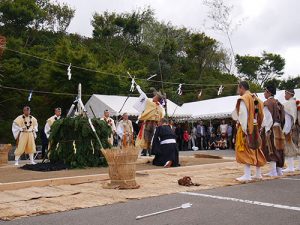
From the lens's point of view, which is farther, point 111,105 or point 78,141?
point 111,105

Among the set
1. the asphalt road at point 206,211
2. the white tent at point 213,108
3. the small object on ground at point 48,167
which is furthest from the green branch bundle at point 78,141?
the white tent at point 213,108

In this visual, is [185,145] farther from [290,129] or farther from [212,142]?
[290,129]

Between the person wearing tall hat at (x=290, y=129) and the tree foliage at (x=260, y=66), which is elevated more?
the tree foliage at (x=260, y=66)

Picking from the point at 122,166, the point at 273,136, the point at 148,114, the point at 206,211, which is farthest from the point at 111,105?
the point at 206,211

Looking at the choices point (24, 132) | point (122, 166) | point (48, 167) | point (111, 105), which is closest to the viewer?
point (122, 166)

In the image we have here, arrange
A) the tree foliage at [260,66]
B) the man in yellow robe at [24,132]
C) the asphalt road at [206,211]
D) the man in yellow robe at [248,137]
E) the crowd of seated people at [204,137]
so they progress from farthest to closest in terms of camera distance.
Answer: the tree foliage at [260,66]
the crowd of seated people at [204,137]
the man in yellow robe at [24,132]
the man in yellow robe at [248,137]
the asphalt road at [206,211]

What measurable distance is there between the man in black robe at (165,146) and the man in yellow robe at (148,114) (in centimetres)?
131

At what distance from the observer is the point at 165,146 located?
33.6 ft

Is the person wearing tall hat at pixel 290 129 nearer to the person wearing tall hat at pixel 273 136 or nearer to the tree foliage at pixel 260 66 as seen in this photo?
the person wearing tall hat at pixel 273 136

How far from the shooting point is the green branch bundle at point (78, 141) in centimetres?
1006

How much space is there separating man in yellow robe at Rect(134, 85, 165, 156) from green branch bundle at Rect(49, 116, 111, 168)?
5.05 ft

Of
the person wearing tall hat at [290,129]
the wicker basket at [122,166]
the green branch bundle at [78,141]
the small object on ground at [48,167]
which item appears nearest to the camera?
the wicker basket at [122,166]

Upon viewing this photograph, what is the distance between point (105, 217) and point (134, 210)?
18.6 inches

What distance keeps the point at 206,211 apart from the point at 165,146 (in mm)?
5119
